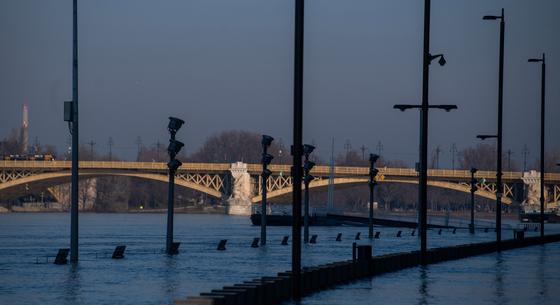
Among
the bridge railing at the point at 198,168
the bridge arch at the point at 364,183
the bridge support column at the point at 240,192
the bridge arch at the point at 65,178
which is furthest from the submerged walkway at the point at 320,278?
the bridge support column at the point at 240,192

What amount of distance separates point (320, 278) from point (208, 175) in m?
151

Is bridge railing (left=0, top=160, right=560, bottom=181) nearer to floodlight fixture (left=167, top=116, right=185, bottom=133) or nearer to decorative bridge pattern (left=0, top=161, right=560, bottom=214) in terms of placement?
decorative bridge pattern (left=0, top=161, right=560, bottom=214)

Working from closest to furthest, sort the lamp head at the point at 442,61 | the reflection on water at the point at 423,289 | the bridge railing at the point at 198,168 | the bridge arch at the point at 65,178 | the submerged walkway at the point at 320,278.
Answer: the submerged walkway at the point at 320,278 < the reflection on water at the point at 423,289 < the lamp head at the point at 442,61 < the bridge arch at the point at 65,178 < the bridge railing at the point at 198,168

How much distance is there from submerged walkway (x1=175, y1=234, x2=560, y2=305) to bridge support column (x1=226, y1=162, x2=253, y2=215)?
12677 cm

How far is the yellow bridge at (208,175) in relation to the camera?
17500 centimetres

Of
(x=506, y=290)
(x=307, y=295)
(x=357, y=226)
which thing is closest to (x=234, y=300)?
(x=307, y=295)

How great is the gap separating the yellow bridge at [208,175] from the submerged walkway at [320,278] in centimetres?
11678

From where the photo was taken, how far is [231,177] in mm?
187250

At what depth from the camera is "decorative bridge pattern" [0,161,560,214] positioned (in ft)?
576

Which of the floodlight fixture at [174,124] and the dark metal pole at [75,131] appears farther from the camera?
the floodlight fixture at [174,124]

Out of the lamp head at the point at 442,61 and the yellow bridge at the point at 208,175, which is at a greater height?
the lamp head at the point at 442,61

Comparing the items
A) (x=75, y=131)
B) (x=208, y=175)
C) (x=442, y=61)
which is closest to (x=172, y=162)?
(x=75, y=131)

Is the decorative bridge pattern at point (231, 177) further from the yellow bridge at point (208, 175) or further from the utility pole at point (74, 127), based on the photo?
the utility pole at point (74, 127)

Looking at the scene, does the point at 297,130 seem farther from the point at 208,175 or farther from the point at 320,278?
the point at 208,175
